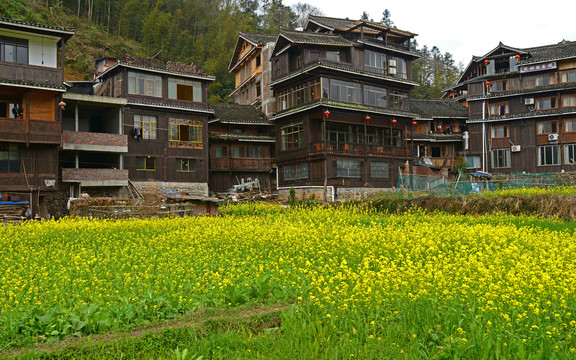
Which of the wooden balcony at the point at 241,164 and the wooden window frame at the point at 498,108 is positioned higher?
the wooden window frame at the point at 498,108

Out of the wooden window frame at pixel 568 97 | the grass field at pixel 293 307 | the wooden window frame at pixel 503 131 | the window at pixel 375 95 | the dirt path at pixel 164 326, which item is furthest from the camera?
the wooden window frame at pixel 503 131

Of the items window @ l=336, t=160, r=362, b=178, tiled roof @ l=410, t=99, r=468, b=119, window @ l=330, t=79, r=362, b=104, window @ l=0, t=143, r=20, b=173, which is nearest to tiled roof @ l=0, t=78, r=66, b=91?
window @ l=0, t=143, r=20, b=173

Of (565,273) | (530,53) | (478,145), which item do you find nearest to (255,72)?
(478,145)

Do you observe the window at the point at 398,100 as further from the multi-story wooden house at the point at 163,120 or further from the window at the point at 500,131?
the multi-story wooden house at the point at 163,120

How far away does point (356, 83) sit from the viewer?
38.3 m

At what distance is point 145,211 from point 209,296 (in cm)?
1557

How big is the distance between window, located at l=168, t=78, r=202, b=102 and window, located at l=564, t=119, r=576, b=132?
3243 cm

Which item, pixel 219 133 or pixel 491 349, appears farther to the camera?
pixel 219 133

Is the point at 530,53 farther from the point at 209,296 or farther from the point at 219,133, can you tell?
the point at 209,296

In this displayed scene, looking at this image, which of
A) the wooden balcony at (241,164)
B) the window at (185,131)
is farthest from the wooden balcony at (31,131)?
the wooden balcony at (241,164)

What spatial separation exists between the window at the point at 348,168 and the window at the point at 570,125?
20017 mm

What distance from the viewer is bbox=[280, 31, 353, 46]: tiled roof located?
36594mm

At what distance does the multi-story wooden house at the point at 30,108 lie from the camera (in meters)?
25.0

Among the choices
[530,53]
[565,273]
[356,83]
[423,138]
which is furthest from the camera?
[423,138]
